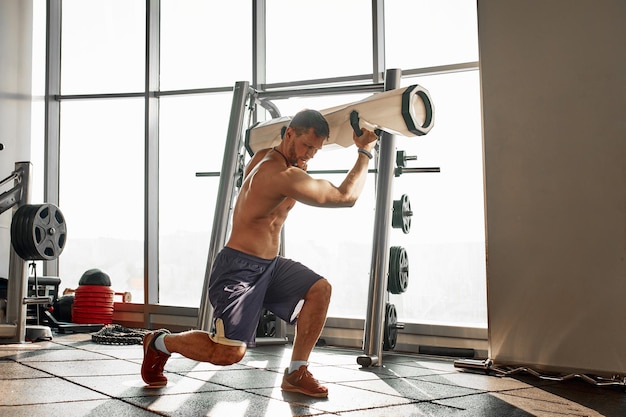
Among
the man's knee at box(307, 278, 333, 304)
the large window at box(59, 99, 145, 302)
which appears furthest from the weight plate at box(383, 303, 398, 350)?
the large window at box(59, 99, 145, 302)

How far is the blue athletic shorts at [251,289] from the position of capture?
2920mm

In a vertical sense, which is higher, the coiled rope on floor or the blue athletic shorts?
the blue athletic shorts


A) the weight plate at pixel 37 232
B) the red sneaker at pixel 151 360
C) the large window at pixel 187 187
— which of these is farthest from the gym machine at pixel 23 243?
the red sneaker at pixel 151 360

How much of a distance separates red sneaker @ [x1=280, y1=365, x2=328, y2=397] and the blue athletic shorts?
0.79 ft

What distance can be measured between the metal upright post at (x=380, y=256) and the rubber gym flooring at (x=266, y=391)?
20cm

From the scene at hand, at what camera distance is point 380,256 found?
4.11 meters

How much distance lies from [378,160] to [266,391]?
1872 millimetres

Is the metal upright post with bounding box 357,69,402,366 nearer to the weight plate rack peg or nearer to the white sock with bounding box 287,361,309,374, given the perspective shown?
the weight plate rack peg

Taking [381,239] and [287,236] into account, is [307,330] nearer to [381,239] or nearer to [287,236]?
[381,239]

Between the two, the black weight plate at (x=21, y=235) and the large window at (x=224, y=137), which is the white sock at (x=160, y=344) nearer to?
the large window at (x=224, y=137)

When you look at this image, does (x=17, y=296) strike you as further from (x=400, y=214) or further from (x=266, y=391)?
(x=400, y=214)

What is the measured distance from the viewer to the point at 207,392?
9.71ft

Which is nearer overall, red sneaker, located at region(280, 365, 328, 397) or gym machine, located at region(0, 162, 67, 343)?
red sneaker, located at region(280, 365, 328, 397)

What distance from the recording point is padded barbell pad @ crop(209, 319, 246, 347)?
2.87 meters
